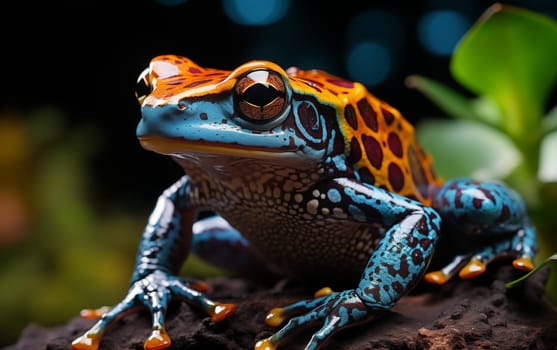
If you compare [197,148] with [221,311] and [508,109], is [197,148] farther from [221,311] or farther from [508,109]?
[508,109]

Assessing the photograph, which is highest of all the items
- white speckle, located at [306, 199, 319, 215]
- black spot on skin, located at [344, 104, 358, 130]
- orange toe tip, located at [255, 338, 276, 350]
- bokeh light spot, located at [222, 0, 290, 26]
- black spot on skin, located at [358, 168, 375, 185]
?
bokeh light spot, located at [222, 0, 290, 26]

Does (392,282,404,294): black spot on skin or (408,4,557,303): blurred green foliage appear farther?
(408,4,557,303): blurred green foliage

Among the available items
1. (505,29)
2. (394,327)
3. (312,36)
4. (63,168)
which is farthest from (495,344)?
(63,168)

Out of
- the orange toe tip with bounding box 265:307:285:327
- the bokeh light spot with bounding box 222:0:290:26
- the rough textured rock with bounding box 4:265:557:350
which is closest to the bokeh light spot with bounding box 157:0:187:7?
the bokeh light spot with bounding box 222:0:290:26

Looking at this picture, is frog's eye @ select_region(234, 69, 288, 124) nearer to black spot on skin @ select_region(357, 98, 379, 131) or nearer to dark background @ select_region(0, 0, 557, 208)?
black spot on skin @ select_region(357, 98, 379, 131)

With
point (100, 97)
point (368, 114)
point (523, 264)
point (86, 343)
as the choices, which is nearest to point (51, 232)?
point (100, 97)

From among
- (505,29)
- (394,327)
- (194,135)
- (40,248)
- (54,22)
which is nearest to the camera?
(194,135)

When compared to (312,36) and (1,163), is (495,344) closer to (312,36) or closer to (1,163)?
(312,36)

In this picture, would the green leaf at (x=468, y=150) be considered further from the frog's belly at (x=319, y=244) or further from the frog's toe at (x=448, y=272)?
the frog's belly at (x=319, y=244)
